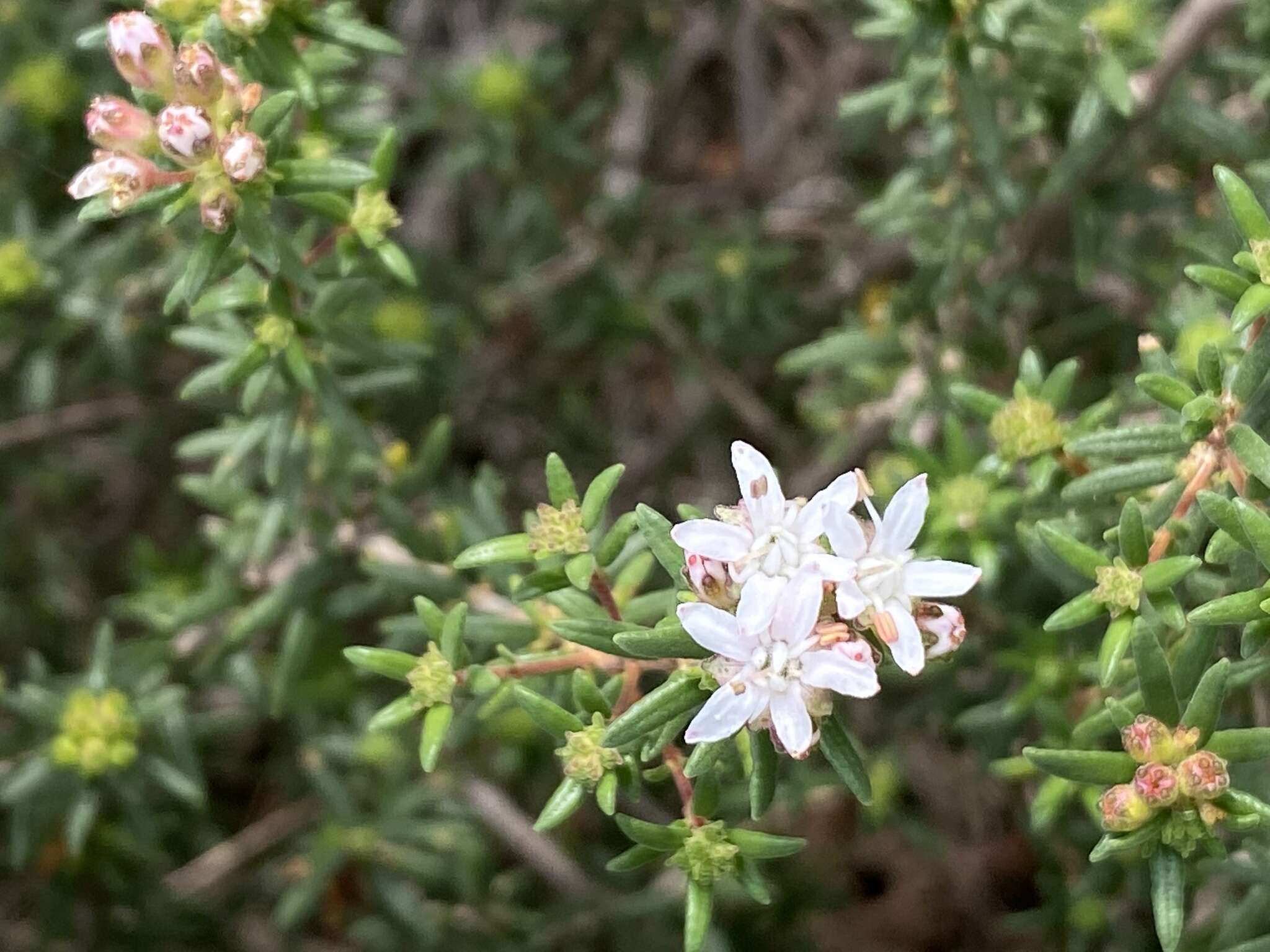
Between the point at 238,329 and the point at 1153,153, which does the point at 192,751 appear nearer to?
the point at 238,329

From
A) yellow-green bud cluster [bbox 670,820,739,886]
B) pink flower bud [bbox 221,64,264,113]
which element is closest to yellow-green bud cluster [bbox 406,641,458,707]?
yellow-green bud cluster [bbox 670,820,739,886]

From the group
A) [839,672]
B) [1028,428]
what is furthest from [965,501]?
[839,672]

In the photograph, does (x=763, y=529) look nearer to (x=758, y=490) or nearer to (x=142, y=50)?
(x=758, y=490)

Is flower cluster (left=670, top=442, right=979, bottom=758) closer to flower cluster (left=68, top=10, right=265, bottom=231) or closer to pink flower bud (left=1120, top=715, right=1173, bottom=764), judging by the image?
pink flower bud (left=1120, top=715, right=1173, bottom=764)

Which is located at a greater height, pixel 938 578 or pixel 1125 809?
pixel 938 578

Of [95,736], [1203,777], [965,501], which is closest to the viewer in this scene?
[1203,777]

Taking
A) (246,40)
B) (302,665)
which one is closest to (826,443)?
(302,665)

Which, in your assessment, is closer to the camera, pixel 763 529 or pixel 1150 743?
pixel 763 529
